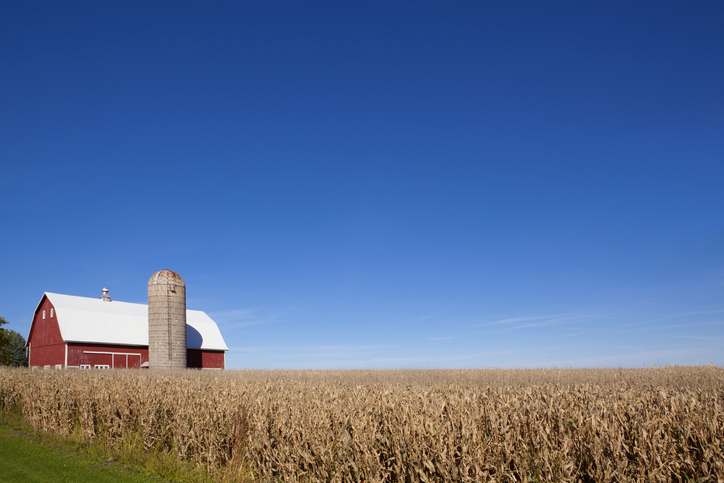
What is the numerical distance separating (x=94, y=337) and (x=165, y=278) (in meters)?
7.70

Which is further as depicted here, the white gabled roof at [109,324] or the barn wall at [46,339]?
the white gabled roof at [109,324]

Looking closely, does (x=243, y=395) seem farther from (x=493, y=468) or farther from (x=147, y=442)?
(x=493, y=468)

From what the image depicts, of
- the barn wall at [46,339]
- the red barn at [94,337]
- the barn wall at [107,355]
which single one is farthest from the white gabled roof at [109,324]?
the barn wall at [46,339]

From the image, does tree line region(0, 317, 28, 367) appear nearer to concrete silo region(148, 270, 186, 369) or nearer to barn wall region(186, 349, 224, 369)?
barn wall region(186, 349, 224, 369)

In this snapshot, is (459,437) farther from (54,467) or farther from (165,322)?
(165,322)

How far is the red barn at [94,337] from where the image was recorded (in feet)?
118

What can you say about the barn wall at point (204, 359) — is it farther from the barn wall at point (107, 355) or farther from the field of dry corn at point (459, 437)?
the field of dry corn at point (459, 437)

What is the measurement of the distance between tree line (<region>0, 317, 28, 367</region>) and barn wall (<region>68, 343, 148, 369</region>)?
18.3 m

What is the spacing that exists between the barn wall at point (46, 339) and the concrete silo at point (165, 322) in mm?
6957

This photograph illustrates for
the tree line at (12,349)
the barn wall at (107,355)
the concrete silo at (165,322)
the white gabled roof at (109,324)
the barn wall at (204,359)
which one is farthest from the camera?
the tree line at (12,349)

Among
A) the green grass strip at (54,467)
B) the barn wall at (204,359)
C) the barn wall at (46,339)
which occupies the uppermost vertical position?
the barn wall at (46,339)

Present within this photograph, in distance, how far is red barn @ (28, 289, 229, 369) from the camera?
118 ft

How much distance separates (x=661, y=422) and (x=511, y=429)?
175 centimetres

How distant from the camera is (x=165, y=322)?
115 feet
